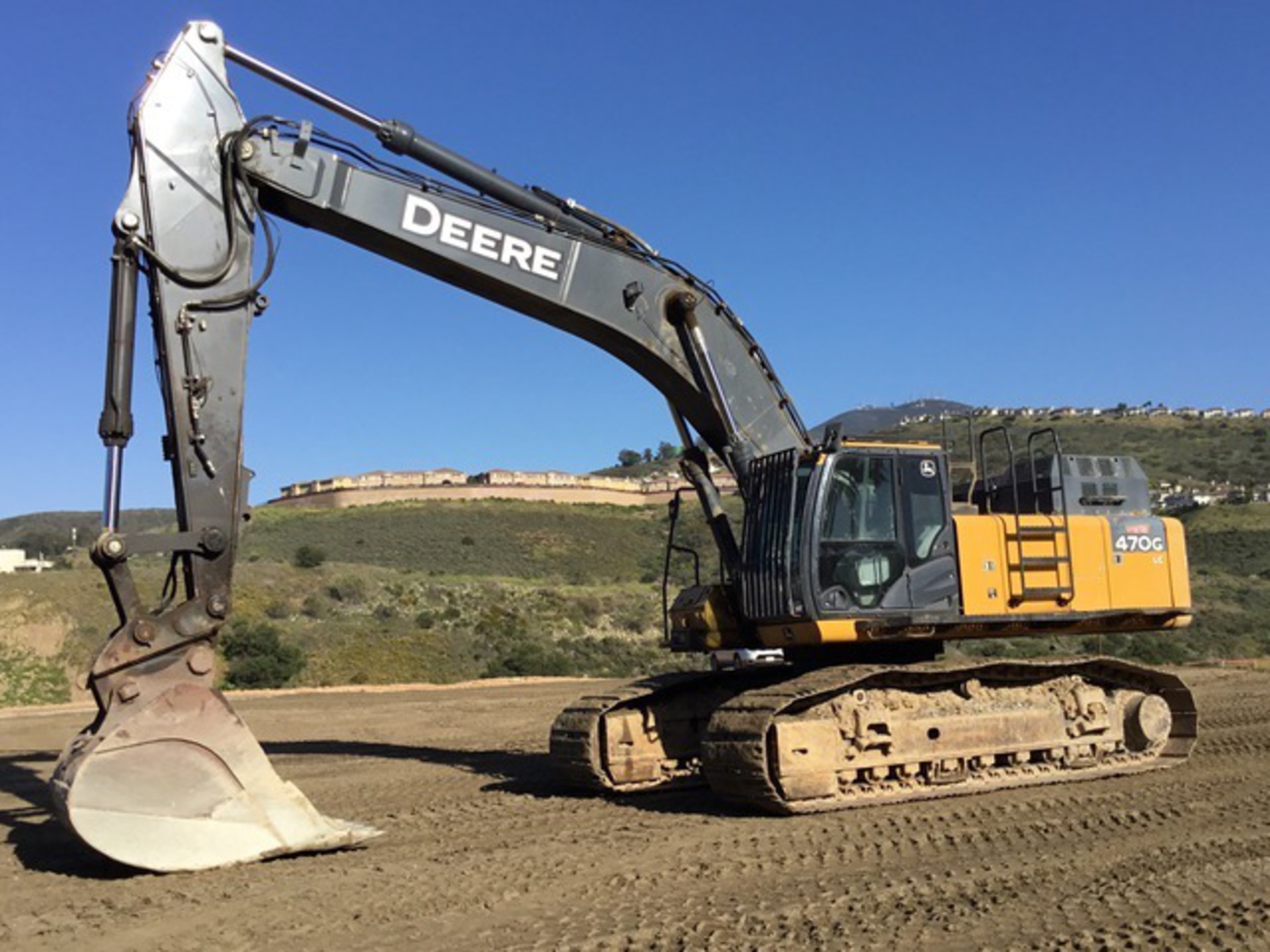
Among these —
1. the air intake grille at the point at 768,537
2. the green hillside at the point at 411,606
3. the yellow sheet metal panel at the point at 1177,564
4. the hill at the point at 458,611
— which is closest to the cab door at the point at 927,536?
the air intake grille at the point at 768,537

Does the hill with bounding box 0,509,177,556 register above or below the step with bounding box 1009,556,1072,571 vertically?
above

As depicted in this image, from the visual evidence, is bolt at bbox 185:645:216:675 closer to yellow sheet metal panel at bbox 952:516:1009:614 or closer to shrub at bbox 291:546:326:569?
yellow sheet metal panel at bbox 952:516:1009:614

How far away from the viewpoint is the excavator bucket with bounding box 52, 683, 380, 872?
7234 mm

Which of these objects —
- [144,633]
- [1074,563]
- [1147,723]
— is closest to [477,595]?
[1147,723]

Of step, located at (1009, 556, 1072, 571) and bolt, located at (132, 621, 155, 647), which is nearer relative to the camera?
bolt, located at (132, 621, 155, 647)

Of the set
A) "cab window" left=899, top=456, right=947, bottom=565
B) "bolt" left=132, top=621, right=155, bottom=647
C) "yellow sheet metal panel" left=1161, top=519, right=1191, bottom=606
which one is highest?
"cab window" left=899, top=456, right=947, bottom=565

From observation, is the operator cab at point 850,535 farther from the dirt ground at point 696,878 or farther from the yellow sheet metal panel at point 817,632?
the dirt ground at point 696,878

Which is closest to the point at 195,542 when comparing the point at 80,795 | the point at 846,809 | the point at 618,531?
the point at 80,795

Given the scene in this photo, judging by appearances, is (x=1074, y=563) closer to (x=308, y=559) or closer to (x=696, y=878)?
(x=696, y=878)

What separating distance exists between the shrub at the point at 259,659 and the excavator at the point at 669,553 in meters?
23.0

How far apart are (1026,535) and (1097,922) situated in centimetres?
509

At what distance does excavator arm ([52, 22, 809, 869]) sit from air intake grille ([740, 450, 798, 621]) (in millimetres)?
306

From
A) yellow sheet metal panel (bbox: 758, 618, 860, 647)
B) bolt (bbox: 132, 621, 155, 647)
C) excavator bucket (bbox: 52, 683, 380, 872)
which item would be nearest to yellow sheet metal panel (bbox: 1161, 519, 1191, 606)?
yellow sheet metal panel (bbox: 758, 618, 860, 647)

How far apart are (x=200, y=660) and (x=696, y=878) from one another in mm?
3535
